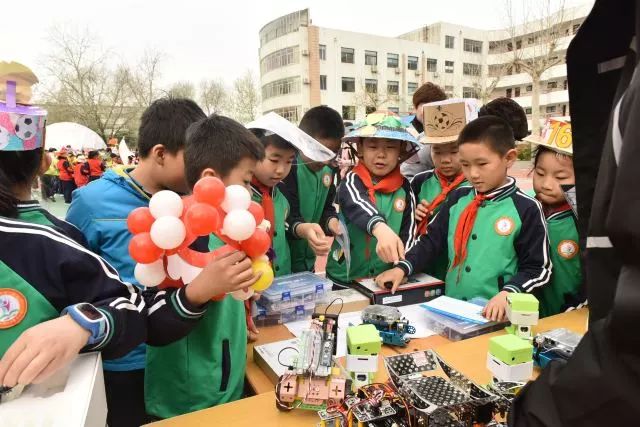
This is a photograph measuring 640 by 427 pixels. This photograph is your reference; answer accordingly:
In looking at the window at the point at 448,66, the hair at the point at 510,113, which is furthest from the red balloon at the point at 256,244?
the window at the point at 448,66

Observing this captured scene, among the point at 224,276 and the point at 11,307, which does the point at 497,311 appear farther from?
the point at 11,307

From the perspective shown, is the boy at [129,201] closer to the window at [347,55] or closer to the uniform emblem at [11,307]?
the uniform emblem at [11,307]

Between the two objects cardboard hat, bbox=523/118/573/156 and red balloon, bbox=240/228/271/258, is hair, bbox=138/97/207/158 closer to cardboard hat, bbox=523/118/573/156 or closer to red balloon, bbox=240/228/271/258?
red balloon, bbox=240/228/271/258

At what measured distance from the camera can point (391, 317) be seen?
143 centimetres

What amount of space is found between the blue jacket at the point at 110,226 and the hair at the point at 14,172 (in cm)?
43

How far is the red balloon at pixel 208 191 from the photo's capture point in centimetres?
89

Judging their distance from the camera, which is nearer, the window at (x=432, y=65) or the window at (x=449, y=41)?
the window at (x=432, y=65)

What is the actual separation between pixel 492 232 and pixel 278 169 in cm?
102

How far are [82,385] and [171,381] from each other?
49 centimetres

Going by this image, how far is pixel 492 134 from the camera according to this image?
1.81m

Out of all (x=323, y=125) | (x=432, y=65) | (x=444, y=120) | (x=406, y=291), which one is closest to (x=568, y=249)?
(x=406, y=291)

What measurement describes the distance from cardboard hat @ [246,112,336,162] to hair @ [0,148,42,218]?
87 centimetres

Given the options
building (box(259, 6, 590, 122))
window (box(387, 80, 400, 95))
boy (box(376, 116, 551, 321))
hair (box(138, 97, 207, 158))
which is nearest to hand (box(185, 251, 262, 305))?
hair (box(138, 97, 207, 158))

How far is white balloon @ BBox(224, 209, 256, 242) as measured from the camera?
0.90m
